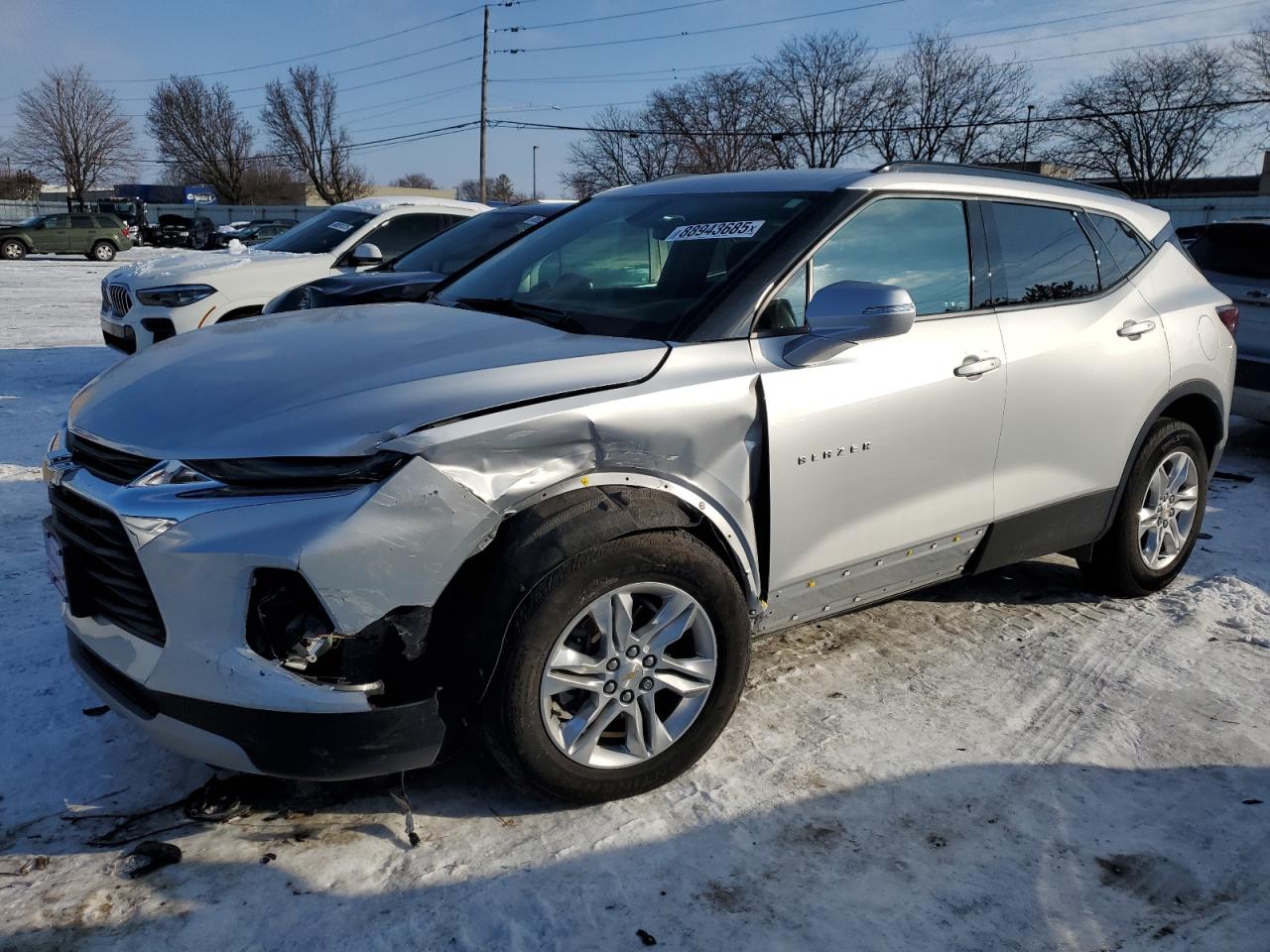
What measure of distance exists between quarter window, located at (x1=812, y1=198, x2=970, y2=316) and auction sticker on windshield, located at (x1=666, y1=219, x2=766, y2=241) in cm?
26

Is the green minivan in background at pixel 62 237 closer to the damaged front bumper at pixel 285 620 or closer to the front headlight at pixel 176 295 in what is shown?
the front headlight at pixel 176 295

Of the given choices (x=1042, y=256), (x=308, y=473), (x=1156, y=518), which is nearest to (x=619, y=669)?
(x=308, y=473)

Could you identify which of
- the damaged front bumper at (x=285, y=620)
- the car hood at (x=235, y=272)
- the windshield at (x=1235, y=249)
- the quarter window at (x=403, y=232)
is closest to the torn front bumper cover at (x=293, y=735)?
the damaged front bumper at (x=285, y=620)

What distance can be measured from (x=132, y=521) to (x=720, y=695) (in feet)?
5.40

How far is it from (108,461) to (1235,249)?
7.67m

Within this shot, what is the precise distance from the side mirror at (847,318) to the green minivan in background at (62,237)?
3564 centimetres

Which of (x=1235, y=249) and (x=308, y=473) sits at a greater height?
(x=1235, y=249)

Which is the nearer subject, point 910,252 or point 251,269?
point 910,252

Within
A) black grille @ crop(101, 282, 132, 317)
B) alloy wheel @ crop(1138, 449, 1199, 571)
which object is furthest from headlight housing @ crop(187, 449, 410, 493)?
black grille @ crop(101, 282, 132, 317)

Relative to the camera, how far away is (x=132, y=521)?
2.38 m

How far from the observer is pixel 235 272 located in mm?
→ 8375

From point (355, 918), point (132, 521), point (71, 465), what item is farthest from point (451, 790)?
point (71, 465)

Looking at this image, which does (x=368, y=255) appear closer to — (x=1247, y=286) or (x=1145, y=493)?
(x=1145, y=493)

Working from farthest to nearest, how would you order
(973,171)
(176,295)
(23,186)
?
(23,186) < (176,295) < (973,171)
